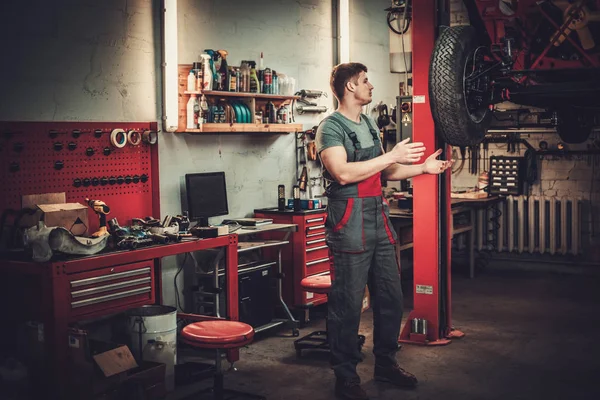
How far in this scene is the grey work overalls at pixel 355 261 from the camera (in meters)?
3.89

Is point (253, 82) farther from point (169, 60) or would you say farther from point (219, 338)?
point (219, 338)

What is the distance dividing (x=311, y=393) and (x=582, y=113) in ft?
9.07

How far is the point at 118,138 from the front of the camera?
4770 mm

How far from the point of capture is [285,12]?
6.32 metres

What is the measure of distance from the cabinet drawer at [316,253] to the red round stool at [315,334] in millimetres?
790

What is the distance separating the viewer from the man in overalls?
12.7ft

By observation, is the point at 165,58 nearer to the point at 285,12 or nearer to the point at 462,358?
the point at 285,12

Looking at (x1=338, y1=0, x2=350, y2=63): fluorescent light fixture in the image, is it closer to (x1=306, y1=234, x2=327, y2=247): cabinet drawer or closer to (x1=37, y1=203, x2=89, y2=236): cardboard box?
(x1=306, y1=234, x2=327, y2=247): cabinet drawer

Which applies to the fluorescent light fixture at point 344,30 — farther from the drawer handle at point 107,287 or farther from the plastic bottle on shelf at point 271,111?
the drawer handle at point 107,287

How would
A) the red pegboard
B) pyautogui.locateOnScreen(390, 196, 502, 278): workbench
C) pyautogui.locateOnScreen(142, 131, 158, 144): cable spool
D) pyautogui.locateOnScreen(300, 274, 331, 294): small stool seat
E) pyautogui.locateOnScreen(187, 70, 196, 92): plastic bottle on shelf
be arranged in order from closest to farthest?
the red pegboard, pyautogui.locateOnScreen(300, 274, 331, 294): small stool seat, pyautogui.locateOnScreen(142, 131, 158, 144): cable spool, pyautogui.locateOnScreen(187, 70, 196, 92): plastic bottle on shelf, pyautogui.locateOnScreen(390, 196, 502, 278): workbench

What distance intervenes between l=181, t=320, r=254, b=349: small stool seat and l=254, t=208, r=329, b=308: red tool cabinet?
6.16 feet

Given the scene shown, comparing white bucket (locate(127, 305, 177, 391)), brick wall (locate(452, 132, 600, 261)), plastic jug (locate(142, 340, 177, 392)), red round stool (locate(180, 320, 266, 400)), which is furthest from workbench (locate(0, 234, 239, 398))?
brick wall (locate(452, 132, 600, 261))

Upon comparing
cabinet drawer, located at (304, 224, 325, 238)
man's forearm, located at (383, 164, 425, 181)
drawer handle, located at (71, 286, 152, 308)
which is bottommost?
drawer handle, located at (71, 286, 152, 308)

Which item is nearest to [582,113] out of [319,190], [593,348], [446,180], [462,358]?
[446,180]
